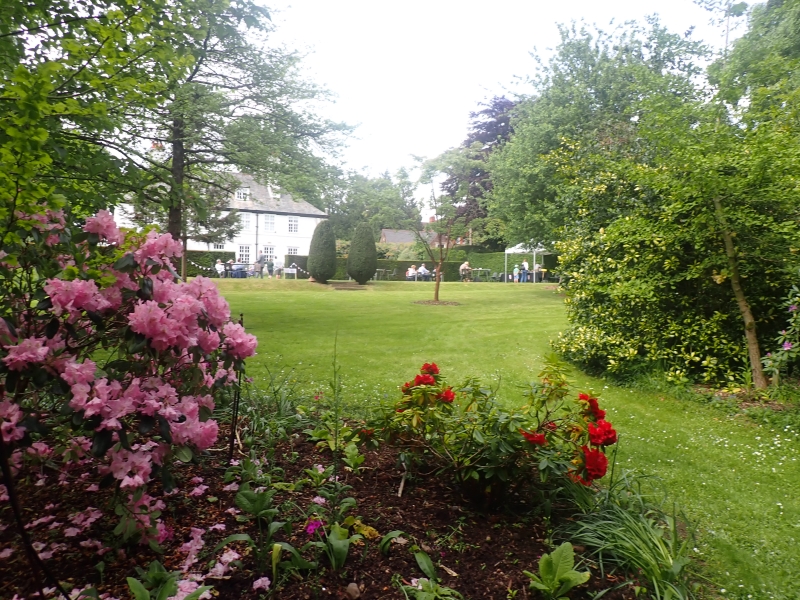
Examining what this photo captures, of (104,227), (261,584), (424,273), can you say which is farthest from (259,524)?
(424,273)

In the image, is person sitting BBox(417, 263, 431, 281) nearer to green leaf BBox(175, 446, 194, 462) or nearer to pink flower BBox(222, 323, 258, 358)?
pink flower BBox(222, 323, 258, 358)

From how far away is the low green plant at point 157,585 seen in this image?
5.01 feet

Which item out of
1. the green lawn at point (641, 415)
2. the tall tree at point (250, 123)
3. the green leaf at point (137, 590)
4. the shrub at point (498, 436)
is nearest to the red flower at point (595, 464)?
the shrub at point (498, 436)

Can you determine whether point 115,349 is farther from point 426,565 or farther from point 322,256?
point 322,256

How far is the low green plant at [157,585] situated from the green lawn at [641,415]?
6.95 feet

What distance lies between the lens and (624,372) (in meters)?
5.66

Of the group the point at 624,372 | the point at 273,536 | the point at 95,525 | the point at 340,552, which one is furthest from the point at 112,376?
the point at 624,372

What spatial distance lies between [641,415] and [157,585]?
162 inches

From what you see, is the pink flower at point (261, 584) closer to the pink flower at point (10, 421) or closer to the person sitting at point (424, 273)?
the pink flower at point (10, 421)

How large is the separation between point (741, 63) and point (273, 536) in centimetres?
1348

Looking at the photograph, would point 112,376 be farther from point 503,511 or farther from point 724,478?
point 724,478

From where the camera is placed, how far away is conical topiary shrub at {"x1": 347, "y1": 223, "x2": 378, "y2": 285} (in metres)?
21.3

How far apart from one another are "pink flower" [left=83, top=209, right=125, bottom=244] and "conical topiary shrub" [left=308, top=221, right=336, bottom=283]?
63.6 ft

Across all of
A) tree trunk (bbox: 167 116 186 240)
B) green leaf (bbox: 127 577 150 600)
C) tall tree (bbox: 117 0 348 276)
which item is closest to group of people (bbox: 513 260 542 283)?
tall tree (bbox: 117 0 348 276)
